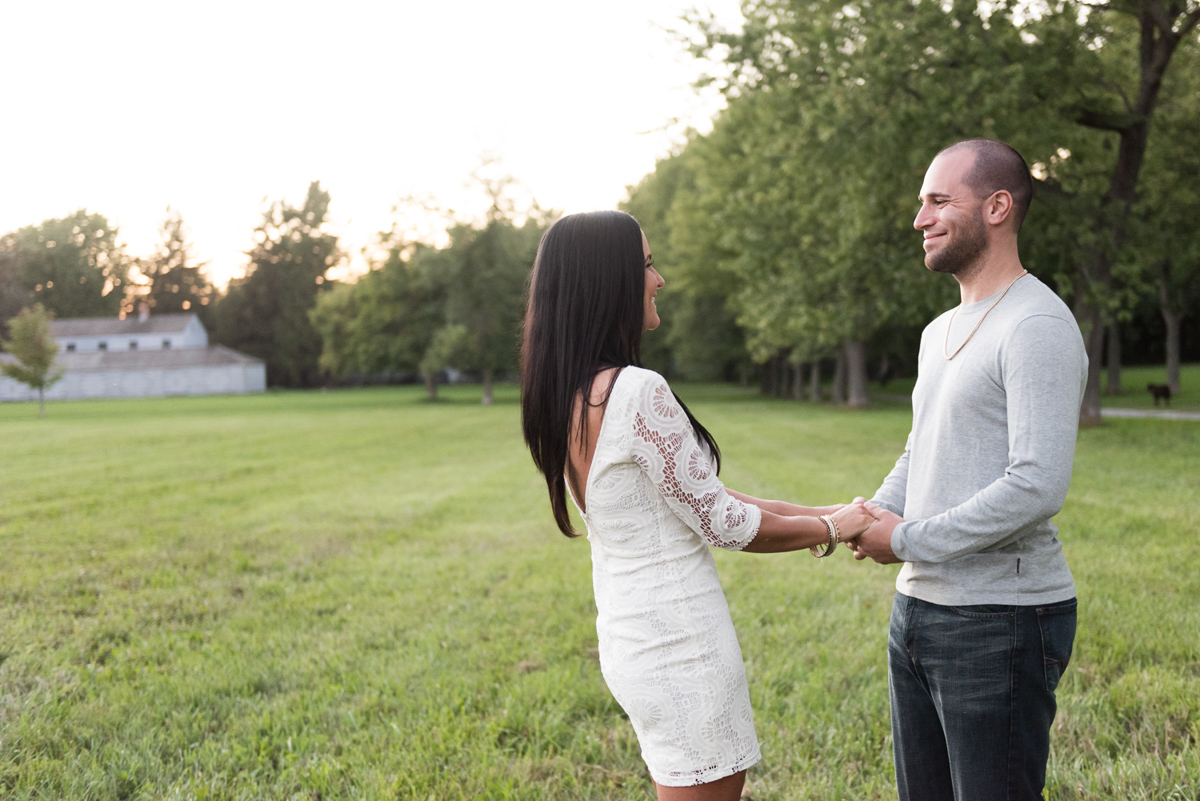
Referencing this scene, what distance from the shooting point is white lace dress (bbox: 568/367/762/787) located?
7.01ft

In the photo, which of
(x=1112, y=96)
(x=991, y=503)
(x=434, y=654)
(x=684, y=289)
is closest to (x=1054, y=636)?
(x=991, y=503)

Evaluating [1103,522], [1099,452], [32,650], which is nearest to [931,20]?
[1099,452]

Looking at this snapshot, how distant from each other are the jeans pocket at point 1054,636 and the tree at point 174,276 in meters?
99.6

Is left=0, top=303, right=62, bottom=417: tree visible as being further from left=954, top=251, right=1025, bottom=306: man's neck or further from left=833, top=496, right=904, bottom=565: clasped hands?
left=954, top=251, right=1025, bottom=306: man's neck

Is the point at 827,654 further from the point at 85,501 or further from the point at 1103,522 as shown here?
the point at 85,501

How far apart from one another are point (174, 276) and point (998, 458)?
103827 mm

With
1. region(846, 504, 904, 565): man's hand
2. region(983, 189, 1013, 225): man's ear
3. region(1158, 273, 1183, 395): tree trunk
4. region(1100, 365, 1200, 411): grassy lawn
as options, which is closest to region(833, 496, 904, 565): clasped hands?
region(846, 504, 904, 565): man's hand

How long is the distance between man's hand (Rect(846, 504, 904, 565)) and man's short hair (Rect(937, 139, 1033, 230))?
919mm

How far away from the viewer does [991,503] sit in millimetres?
2086

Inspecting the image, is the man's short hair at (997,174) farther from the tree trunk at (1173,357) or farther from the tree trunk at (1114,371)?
the tree trunk at (1114,371)

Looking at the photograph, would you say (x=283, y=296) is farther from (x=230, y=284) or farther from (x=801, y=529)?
(x=801, y=529)

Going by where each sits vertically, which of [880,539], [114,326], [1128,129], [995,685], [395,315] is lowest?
[995,685]

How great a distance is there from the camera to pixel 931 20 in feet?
46.3

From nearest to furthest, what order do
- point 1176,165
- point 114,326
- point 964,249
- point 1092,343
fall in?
point 964,249, point 1092,343, point 1176,165, point 114,326
